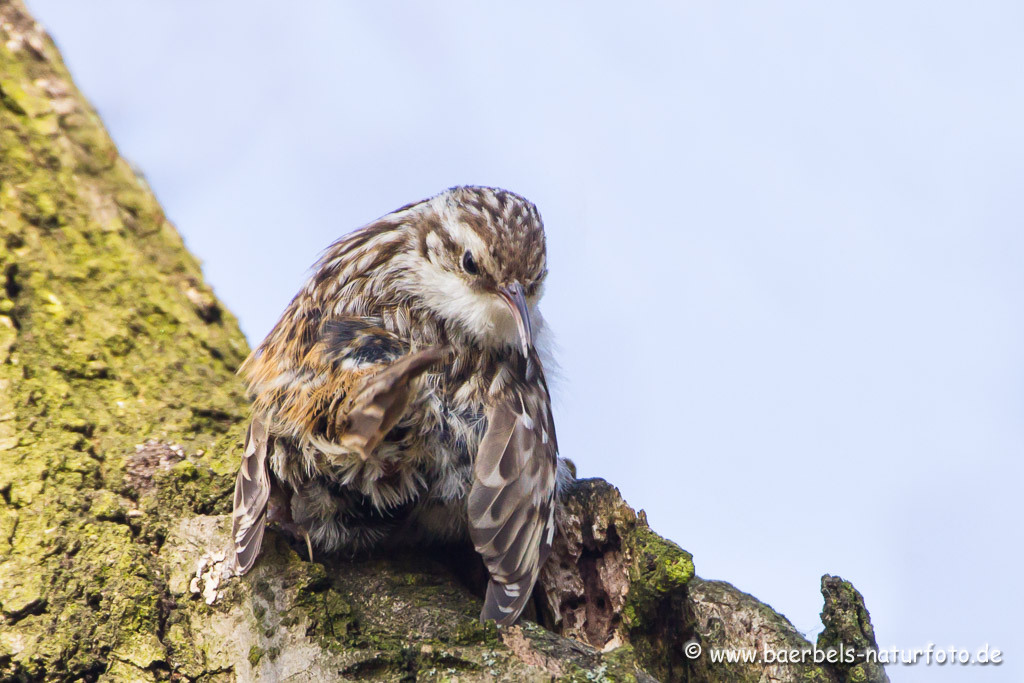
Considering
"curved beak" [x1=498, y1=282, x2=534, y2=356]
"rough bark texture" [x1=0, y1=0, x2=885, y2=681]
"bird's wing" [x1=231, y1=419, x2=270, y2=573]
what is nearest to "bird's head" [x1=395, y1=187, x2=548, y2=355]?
"curved beak" [x1=498, y1=282, x2=534, y2=356]

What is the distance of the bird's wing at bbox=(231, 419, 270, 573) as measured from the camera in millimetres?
2811

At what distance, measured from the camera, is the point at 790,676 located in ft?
9.83

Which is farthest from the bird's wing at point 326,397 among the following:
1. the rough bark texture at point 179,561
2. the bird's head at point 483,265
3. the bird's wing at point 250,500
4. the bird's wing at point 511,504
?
the bird's wing at point 511,504

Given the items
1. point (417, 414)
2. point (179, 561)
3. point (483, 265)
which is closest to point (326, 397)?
point (417, 414)

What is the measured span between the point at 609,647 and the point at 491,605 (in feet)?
1.57

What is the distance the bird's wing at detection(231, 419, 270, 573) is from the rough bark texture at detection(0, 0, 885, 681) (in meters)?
0.08

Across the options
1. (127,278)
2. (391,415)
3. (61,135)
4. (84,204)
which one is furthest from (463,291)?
(61,135)

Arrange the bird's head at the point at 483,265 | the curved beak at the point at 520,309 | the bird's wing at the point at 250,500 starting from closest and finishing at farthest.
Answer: the bird's wing at the point at 250,500, the curved beak at the point at 520,309, the bird's head at the point at 483,265

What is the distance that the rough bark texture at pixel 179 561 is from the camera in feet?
8.62

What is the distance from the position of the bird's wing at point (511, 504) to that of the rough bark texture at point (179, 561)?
0.45 feet

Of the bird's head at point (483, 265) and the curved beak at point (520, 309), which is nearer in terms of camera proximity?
the curved beak at point (520, 309)

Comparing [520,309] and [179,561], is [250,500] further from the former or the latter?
[520,309]

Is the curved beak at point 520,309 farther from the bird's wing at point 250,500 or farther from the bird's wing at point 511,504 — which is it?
the bird's wing at point 250,500

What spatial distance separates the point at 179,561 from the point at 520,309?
1374 mm
